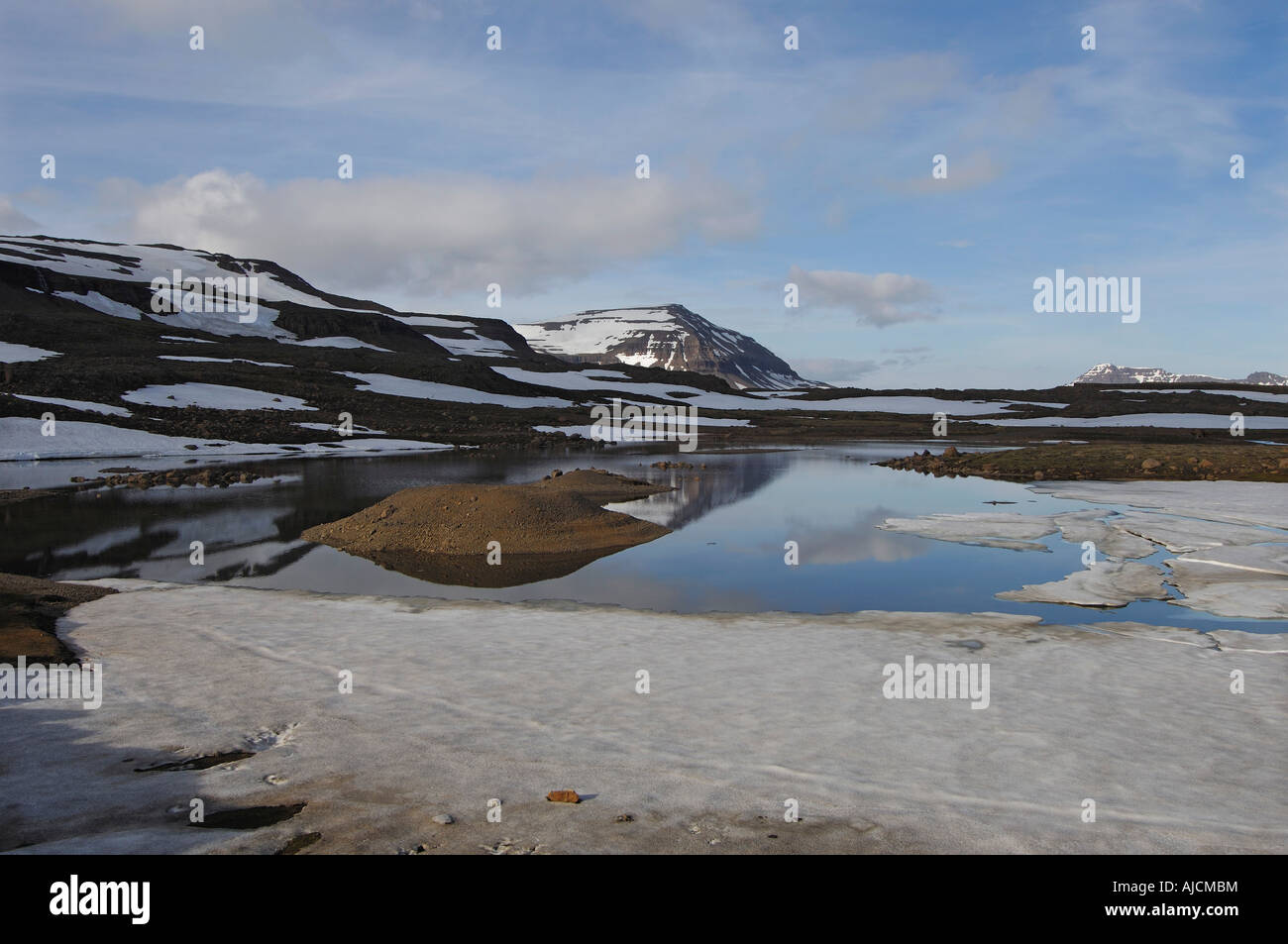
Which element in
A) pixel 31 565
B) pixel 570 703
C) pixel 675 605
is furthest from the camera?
pixel 31 565

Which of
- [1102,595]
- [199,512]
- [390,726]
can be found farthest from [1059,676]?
[199,512]

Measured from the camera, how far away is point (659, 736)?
876cm

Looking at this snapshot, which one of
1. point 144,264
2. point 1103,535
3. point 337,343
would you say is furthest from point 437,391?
point 144,264

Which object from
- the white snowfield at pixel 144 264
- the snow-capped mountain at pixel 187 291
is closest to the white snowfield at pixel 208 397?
the snow-capped mountain at pixel 187 291

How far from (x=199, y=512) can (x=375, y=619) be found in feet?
61.4

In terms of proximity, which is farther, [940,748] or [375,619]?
[375,619]

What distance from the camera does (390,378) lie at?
106938 mm

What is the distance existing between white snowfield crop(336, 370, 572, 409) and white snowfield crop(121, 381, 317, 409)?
18.9 m

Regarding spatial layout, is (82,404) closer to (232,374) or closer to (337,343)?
(232,374)

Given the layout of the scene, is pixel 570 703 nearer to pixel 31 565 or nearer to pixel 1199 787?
pixel 1199 787

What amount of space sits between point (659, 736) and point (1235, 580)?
15.5 m

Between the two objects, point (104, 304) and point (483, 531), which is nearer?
point (483, 531)

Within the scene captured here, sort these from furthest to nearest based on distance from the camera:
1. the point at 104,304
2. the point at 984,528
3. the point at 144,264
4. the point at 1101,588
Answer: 1. the point at 144,264
2. the point at 104,304
3. the point at 984,528
4. the point at 1101,588
